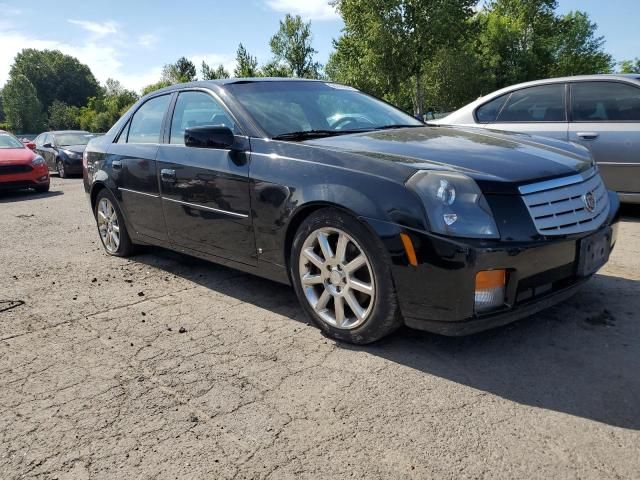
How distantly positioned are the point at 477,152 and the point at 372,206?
30.6 inches

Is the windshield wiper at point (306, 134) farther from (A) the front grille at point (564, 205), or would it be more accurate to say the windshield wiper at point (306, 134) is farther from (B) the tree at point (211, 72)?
(B) the tree at point (211, 72)

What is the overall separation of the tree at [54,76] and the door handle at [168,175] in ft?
346

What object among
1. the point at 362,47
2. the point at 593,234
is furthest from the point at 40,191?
the point at 362,47

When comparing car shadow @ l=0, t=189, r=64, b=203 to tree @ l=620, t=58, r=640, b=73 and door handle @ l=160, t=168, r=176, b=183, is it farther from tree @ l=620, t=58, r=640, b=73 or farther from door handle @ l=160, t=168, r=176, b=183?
tree @ l=620, t=58, r=640, b=73

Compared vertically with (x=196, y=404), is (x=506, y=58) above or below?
above

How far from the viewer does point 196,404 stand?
260cm

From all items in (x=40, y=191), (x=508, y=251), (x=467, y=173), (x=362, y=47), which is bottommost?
(x=40, y=191)

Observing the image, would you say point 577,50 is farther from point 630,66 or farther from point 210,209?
point 210,209

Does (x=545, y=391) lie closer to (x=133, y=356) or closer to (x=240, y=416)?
(x=240, y=416)

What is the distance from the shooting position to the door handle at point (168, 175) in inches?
165

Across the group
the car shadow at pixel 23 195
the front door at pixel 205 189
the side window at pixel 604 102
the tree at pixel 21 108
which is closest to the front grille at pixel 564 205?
the front door at pixel 205 189

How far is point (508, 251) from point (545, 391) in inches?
26.4

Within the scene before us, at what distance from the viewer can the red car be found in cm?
1134

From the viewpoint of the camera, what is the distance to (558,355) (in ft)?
9.41
